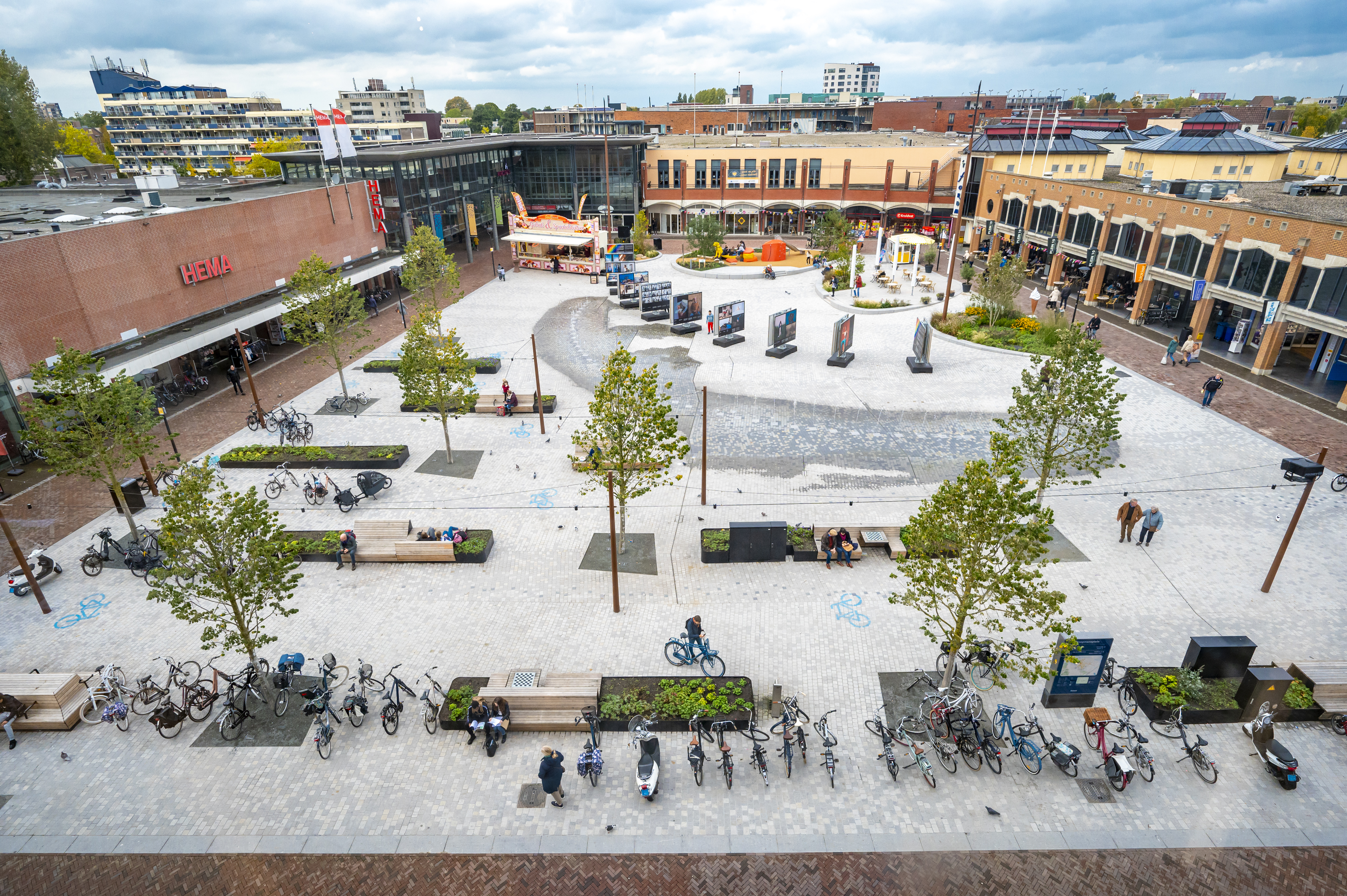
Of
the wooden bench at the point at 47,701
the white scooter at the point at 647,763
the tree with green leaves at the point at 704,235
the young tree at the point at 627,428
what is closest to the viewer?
the white scooter at the point at 647,763

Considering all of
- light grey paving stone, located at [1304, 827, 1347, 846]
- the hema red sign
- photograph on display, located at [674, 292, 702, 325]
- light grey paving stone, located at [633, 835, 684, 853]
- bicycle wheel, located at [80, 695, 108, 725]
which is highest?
the hema red sign

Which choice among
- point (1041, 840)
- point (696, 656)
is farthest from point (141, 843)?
point (1041, 840)

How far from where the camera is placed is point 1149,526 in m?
17.9

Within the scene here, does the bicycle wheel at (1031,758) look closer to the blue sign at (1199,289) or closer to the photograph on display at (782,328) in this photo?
the photograph on display at (782,328)

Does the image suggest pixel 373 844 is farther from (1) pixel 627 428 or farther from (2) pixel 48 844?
(1) pixel 627 428

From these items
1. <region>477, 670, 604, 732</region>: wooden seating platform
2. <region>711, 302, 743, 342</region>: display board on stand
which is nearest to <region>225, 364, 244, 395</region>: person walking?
<region>711, 302, 743, 342</region>: display board on stand

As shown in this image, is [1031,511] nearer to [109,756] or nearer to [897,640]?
[897,640]

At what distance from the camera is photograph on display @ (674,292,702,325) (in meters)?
37.0

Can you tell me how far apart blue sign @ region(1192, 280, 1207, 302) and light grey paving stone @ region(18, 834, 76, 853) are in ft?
144

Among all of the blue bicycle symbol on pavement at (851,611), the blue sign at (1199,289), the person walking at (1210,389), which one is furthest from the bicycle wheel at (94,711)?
the blue sign at (1199,289)

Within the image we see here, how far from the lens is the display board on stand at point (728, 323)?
3472 centimetres

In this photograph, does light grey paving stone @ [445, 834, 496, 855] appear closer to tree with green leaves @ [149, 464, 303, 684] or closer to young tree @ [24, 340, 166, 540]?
tree with green leaves @ [149, 464, 303, 684]

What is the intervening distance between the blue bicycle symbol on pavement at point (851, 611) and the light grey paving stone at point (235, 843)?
12050 mm

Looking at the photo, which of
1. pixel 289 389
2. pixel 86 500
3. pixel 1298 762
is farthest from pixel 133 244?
pixel 1298 762
